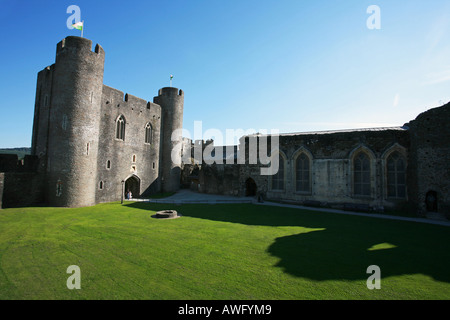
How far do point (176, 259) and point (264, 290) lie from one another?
3.08 meters

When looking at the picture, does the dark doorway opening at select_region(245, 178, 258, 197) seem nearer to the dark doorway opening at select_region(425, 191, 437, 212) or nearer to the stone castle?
the stone castle

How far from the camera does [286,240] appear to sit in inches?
353

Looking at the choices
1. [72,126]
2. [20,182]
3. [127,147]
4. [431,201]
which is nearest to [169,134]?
[127,147]

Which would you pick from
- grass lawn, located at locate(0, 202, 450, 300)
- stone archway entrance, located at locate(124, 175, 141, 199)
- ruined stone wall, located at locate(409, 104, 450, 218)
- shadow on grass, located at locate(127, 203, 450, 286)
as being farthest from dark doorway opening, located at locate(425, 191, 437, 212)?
stone archway entrance, located at locate(124, 175, 141, 199)

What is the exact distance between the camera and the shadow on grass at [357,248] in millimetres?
6203

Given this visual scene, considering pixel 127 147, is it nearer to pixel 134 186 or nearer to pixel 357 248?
pixel 134 186

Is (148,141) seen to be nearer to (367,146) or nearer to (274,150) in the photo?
(274,150)

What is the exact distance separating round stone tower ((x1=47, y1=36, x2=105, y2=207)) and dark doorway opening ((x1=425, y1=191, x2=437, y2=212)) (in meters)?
25.0

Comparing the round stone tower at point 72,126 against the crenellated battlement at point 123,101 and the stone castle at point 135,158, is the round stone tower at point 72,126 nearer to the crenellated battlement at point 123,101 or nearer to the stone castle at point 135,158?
the stone castle at point 135,158

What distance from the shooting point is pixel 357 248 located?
808cm

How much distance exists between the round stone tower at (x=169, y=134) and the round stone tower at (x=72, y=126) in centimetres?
1020

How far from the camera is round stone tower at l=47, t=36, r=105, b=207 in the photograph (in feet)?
57.1

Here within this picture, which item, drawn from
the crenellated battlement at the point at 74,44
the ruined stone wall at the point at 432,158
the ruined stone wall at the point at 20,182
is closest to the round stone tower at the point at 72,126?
the crenellated battlement at the point at 74,44

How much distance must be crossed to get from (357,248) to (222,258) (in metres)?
5.12
